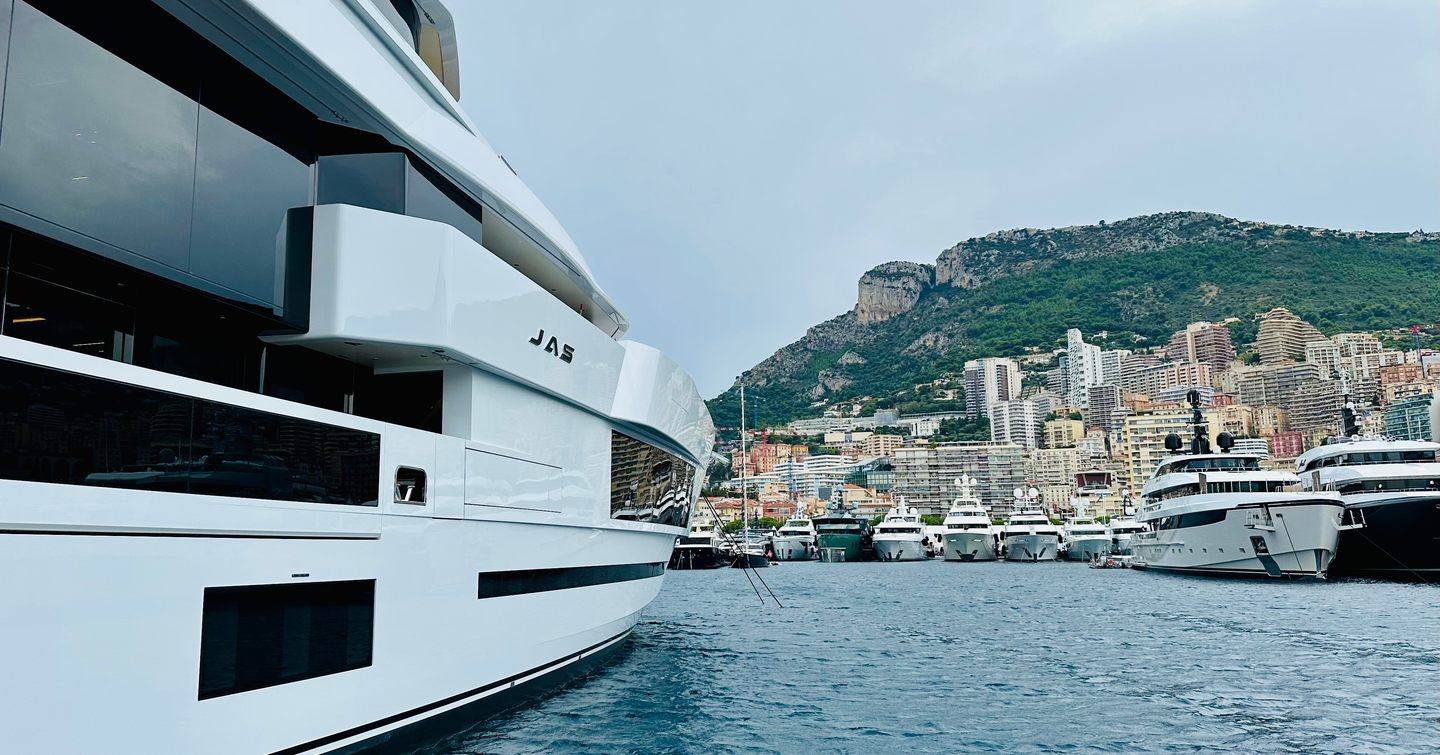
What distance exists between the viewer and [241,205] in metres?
5.28

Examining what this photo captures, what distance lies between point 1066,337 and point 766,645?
169 m

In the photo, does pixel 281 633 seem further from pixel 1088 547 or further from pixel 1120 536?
pixel 1120 536

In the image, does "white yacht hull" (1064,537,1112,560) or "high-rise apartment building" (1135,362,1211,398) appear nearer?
"white yacht hull" (1064,537,1112,560)

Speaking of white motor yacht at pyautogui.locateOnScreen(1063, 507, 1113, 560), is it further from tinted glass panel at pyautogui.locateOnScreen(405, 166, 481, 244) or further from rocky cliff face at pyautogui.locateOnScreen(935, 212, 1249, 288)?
rocky cliff face at pyautogui.locateOnScreen(935, 212, 1249, 288)

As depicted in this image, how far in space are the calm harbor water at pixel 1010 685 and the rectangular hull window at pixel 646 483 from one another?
6.98ft

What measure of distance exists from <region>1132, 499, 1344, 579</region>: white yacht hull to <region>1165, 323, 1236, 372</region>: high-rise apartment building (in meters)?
116

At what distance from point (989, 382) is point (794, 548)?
96.9 meters

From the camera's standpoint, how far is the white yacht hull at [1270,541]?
32938mm

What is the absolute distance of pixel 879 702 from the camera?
10.5m

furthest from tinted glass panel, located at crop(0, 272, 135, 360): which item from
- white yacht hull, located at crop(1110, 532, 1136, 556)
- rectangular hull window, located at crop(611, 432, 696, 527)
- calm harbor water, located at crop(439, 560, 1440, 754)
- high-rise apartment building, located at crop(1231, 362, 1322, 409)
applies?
high-rise apartment building, located at crop(1231, 362, 1322, 409)

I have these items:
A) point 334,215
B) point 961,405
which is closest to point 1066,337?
point 961,405

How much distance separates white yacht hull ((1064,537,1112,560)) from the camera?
68.1 m

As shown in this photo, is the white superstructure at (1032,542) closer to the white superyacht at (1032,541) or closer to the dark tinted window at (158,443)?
the white superyacht at (1032,541)

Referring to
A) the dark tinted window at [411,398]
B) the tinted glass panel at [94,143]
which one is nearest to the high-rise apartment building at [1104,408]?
the dark tinted window at [411,398]
